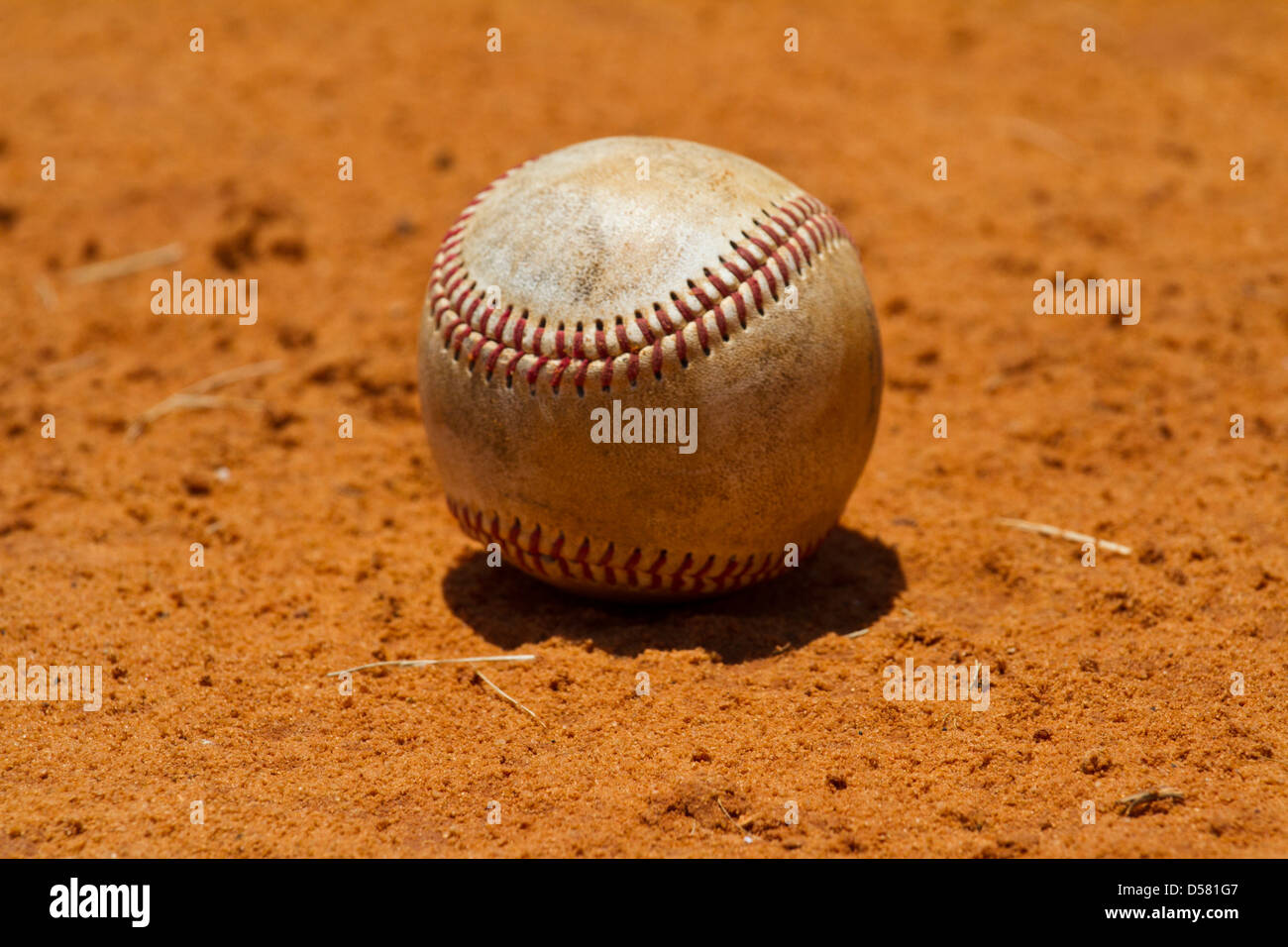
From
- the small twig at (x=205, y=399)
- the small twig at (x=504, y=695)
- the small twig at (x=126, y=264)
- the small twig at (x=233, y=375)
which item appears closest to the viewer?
the small twig at (x=504, y=695)

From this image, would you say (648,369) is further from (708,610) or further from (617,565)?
(708,610)

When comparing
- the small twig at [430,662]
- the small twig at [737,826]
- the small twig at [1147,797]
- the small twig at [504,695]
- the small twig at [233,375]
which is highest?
the small twig at [233,375]

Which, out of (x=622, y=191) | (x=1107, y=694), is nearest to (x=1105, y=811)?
(x=1107, y=694)

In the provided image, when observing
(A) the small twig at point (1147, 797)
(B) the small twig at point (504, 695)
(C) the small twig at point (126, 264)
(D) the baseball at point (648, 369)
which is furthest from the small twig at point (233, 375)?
(A) the small twig at point (1147, 797)

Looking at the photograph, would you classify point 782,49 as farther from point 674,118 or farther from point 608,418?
point 608,418

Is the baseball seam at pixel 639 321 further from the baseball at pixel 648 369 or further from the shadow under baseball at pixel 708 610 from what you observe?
the shadow under baseball at pixel 708 610
